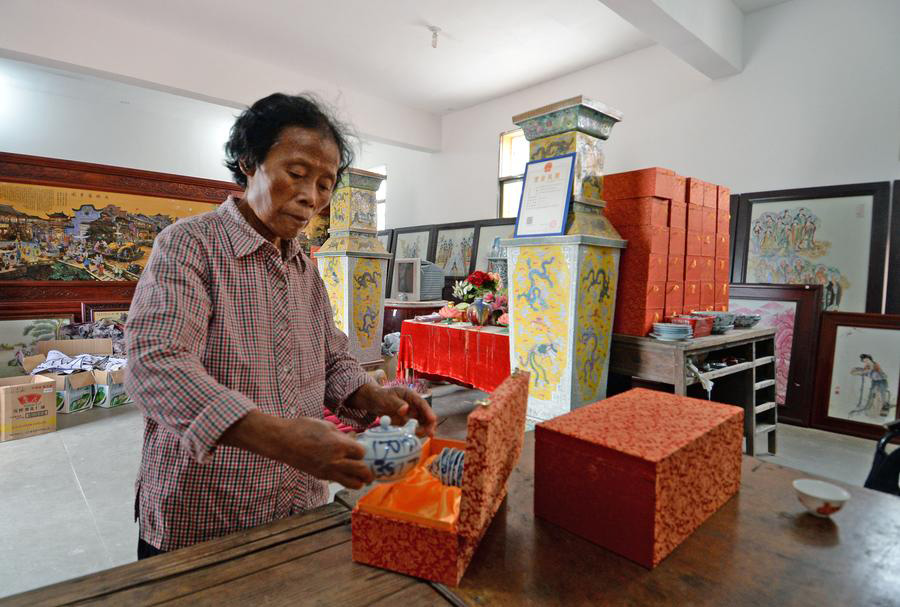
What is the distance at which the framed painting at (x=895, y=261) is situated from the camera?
3.65m

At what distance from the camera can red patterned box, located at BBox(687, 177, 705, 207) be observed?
2697mm

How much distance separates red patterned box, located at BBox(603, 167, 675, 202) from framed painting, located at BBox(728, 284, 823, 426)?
2211 mm

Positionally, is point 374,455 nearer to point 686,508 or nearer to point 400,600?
point 400,600

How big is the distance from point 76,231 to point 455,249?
469 cm

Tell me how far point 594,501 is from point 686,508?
167mm

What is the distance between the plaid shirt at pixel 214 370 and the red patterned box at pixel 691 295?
7.58 feet

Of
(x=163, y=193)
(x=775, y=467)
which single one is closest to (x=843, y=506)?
(x=775, y=467)

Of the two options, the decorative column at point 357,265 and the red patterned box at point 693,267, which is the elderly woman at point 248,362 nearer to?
the red patterned box at point 693,267

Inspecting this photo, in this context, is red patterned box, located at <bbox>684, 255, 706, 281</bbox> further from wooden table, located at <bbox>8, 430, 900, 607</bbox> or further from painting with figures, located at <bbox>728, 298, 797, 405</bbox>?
wooden table, located at <bbox>8, 430, 900, 607</bbox>

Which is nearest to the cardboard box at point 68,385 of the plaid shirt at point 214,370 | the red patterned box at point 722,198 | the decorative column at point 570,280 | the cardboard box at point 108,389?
the cardboard box at point 108,389

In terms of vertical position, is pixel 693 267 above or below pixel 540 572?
above

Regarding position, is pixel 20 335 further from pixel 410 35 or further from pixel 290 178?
pixel 290 178

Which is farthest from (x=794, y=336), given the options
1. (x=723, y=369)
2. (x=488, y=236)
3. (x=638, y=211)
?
(x=488, y=236)

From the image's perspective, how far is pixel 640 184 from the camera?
2492 mm
